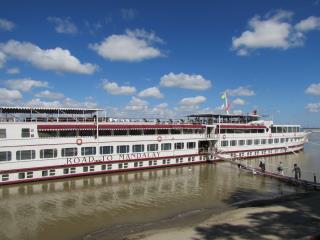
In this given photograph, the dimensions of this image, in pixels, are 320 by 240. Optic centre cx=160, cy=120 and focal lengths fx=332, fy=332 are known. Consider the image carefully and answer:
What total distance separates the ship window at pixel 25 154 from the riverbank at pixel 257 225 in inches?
757

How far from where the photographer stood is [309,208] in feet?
78.8

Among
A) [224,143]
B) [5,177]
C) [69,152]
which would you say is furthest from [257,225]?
[224,143]

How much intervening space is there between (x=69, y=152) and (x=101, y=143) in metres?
4.12

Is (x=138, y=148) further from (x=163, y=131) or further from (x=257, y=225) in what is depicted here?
(x=257, y=225)

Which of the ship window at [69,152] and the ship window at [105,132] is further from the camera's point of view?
the ship window at [105,132]

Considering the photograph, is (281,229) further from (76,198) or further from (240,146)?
(240,146)

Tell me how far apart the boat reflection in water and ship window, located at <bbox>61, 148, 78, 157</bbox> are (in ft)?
9.37

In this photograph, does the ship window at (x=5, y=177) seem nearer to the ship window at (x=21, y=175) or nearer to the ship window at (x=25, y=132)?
the ship window at (x=21, y=175)

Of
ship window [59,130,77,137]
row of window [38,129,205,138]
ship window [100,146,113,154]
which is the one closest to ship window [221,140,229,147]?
row of window [38,129,205,138]

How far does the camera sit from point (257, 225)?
20.3 m

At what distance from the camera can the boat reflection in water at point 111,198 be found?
22.9m

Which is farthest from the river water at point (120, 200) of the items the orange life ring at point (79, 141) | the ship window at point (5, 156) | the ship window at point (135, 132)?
the ship window at point (135, 132)

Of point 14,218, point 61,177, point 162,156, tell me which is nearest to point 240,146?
point 162,156

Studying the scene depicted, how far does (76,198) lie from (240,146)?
33225 mm
